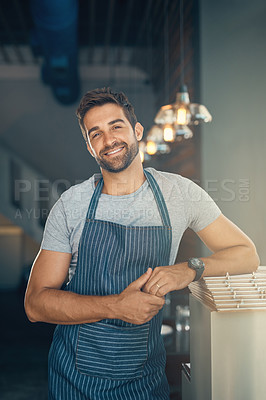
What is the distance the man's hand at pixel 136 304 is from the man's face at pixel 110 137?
17.7 inches

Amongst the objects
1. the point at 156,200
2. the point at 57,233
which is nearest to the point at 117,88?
the point at 156,200

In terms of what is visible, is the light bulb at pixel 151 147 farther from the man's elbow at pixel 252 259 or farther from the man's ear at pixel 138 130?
the man's elbow at pixel 252 259

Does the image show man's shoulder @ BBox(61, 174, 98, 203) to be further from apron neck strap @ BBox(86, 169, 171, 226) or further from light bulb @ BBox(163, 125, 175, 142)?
light bulb @ BBox(163, 125, 175, 142)

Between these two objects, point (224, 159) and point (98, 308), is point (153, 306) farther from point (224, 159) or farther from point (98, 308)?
point (224, 159)

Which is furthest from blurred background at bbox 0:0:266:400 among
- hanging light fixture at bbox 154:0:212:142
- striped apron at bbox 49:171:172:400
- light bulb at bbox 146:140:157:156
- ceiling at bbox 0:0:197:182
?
striped apron at bbox 49:171:172:400

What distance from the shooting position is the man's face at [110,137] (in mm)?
1439

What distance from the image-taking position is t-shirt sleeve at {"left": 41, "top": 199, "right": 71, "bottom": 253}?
138 cm

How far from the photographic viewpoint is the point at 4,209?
742 centimetres

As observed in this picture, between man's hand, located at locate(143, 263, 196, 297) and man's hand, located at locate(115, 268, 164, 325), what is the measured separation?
25 millimetres

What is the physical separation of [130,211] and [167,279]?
318mm

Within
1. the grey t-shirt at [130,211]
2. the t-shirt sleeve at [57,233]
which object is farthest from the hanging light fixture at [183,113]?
the t-shirt sleeve at [57,233]

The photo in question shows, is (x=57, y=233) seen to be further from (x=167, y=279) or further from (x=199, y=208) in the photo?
(x=199, y=208)

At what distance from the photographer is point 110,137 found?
1449 millimetres

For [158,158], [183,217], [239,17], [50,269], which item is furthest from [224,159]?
[158,158]
